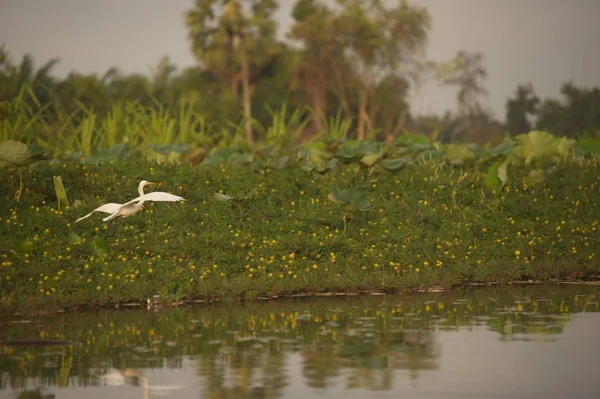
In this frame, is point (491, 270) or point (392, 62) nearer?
point (491, 270)

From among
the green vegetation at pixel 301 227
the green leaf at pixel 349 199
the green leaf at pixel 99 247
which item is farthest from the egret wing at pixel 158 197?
the green leaf at pixel 349 199

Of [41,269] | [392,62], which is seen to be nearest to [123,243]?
[41,269]

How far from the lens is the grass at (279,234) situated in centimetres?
1130

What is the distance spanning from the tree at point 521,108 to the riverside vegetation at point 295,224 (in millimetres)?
37339

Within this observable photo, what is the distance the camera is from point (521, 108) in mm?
54812

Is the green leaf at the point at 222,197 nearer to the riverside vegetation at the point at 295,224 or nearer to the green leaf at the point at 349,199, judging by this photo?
the riverside vegetation at the point at 295,224

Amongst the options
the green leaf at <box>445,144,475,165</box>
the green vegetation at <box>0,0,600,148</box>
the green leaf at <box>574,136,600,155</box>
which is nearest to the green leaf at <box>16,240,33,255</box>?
the green leaf at <box>445,144,475,165</box>

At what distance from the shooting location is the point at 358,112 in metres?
57.2

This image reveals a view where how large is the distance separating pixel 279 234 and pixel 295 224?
328 mm

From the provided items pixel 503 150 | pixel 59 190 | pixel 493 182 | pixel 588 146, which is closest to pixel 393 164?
pixel 493 182

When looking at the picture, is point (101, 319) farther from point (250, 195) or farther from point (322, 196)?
point (322, 196)

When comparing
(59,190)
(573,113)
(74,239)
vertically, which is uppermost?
(573,113)

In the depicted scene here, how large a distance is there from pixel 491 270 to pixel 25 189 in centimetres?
616

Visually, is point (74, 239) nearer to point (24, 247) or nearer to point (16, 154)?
point (24, 247)
